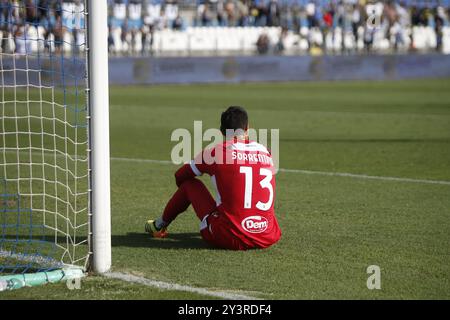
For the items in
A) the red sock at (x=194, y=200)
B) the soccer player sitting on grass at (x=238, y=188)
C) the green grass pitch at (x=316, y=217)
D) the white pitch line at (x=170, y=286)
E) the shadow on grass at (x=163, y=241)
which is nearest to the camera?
the white pitch line at (x=170, y=286)

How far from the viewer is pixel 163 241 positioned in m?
7.75

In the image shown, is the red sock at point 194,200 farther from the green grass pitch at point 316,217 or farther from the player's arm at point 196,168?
the green grass pitch at point 316,217

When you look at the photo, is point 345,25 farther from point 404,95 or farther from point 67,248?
point 67,248

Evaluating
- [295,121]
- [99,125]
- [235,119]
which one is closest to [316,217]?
[235,119]

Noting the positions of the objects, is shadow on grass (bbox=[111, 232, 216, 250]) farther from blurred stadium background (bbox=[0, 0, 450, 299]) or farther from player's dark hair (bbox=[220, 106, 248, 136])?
player's dark hair (bbox=[220, 106, 248, 136])

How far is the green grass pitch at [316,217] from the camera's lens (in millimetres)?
6168

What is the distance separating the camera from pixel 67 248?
7355mm

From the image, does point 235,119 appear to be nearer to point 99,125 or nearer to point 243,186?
point 243,186

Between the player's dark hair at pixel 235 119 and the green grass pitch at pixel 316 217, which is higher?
the player's dark hair at pixel 235 119

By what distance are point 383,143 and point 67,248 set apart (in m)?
9.65

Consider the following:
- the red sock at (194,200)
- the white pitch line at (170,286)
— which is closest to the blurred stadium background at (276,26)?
the red sock at (194,200)

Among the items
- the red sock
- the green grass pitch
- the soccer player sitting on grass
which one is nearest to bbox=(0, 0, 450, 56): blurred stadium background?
the green grass pitch
